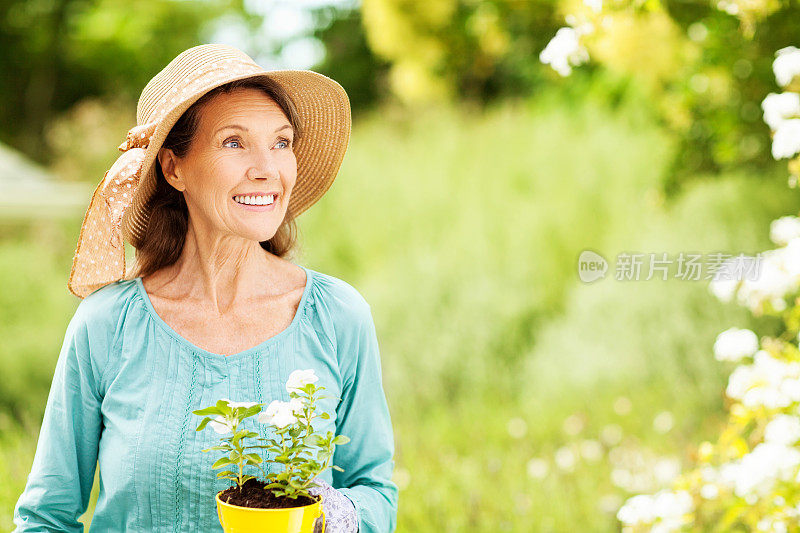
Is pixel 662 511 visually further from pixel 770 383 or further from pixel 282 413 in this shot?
pixel 282 413

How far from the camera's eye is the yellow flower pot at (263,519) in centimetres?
121

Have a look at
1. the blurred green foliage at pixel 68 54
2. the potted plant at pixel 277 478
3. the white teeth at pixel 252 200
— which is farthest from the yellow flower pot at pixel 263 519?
the blurred green foliage at pixel 68 54

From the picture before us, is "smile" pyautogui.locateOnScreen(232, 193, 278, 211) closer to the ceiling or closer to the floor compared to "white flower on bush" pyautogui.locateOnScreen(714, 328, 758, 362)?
closer to the floor

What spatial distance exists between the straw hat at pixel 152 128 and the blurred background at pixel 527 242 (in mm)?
1074

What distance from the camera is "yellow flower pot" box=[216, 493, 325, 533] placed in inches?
47.5

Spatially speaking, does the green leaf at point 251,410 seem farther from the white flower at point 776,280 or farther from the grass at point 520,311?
the grass at point 520,311

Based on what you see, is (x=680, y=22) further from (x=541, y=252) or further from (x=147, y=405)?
(x=147, y=405)

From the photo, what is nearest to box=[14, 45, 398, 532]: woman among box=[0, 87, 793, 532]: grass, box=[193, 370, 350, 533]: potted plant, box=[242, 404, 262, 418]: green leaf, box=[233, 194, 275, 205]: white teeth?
box=[233, 194, 275, 205]: white teeth

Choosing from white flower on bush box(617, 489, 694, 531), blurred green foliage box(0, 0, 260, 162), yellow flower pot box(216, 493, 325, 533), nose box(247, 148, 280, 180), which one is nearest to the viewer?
yellow flower pot box(216, 493, 325, 533)

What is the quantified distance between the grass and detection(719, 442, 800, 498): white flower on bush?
4.40 feet

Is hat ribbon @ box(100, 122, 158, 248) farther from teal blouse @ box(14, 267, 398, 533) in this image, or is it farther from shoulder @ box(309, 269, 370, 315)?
shoulder @ box(309, 269, 370, 315)

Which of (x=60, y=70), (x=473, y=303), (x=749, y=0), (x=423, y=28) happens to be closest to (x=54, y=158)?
(x=60, y=70)

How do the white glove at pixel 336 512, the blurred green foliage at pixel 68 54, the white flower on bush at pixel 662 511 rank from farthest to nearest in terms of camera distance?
the blurred green foliage at pixel 68 54 < the white flower on bush at pixel 662 511 < the white glove at pixel 336 512

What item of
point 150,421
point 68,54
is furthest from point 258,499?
point 68,54
